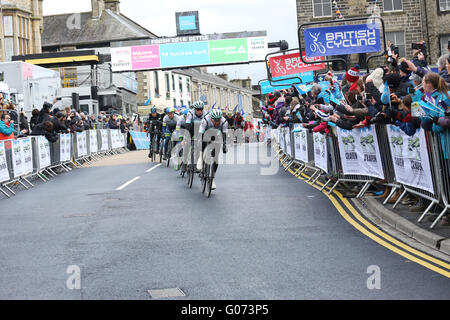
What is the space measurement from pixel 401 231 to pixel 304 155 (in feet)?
27.8

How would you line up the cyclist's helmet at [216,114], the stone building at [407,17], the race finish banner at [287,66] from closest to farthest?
1. the cyclist's helmet at [216,114]
2. the race finish banner at [287,66]
3. the stone building at [407,17]

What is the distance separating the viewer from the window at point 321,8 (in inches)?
1638

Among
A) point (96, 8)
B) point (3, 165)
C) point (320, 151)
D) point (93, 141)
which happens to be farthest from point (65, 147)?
point (96, 8)

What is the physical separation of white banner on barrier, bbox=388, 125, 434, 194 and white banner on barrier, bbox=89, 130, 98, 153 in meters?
20.1

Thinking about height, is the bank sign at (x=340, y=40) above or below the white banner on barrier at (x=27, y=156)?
above

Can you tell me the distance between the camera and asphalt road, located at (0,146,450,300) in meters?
5.97

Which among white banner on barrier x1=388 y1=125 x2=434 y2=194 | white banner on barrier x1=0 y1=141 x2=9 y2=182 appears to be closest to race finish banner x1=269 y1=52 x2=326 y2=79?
white banner on barrier x1=0 y1=141 x2=9 y2=182

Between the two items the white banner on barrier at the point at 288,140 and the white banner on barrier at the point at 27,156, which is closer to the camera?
the white banner on barrier at the point at 27,156

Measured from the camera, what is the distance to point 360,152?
11828mm

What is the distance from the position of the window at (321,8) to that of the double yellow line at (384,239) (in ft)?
102

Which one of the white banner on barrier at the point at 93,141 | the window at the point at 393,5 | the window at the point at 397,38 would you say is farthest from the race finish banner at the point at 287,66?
the window at the point at 393,5

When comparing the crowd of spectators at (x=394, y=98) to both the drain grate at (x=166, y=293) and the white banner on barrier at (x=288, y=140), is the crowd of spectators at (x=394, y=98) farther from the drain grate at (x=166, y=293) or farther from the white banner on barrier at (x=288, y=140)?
the white banner on barrier at (x=288, y=140)

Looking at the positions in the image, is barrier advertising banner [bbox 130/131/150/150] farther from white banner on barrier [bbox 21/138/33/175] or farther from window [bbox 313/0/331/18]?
white banner on barrier [bbox 21/138/33/175]

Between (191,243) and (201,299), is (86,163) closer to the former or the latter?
(191,243)
